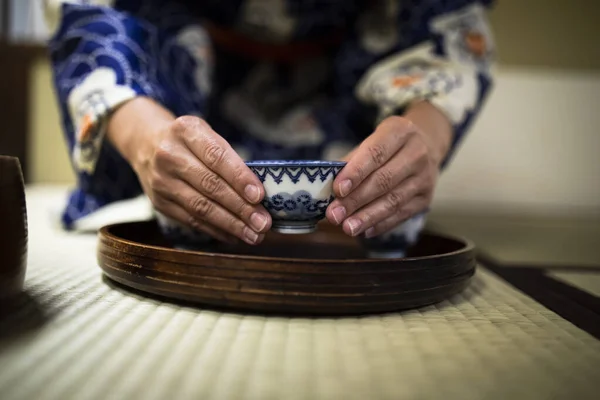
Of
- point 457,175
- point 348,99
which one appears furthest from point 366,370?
point 457,175

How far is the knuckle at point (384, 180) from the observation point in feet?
1.72

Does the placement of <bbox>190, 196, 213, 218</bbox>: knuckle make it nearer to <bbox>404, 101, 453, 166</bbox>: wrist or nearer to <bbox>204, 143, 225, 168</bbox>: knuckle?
<bbox>204, 143, 225, 168</bbox>: knuckle

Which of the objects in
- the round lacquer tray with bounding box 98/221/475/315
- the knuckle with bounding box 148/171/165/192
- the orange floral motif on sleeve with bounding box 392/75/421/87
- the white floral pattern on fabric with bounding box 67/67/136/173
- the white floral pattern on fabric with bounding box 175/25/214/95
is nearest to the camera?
the round lacquer tray with bounding box 98/221/475/315

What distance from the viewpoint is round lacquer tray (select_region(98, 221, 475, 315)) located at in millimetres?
446

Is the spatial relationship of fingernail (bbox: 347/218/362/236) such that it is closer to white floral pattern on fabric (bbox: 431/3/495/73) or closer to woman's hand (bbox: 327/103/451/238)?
woman's hand (bbox: 327/103/451/238)

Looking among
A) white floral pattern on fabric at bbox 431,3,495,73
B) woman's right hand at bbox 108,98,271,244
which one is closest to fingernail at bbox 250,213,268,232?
woman's right hand at bbox 108,98,271,244

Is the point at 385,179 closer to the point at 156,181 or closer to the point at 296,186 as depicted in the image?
the point at 296,186

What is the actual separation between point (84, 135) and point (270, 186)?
0.35 m

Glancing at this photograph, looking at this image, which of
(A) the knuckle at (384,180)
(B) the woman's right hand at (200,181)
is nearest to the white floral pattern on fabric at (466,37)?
(A) the knuckle at (384,180)

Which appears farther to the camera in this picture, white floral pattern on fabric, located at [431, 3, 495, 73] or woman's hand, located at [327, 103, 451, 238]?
white floral pattern on fabric, located at [431, 3, 495, 73]

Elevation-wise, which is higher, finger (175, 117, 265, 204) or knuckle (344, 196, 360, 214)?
finger (175, 117, 265, 204)

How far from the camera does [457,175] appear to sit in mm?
2068

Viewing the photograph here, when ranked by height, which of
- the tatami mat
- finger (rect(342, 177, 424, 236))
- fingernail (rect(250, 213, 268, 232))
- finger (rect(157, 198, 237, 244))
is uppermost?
finger (rect(342, 177, 424, 236))

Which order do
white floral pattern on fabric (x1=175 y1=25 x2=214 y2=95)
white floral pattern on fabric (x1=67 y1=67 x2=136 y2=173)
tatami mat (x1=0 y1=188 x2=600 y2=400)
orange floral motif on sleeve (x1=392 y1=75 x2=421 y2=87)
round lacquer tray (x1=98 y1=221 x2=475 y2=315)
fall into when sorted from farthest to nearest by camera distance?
white floral pattern on fabric (x1=175 y1=25 x2=214 y2=95) → orange floral motif on sleeve (x1=392 y1=75 x2=421 y2=87) → white floral pattern on fabric (x1=67 y1=67 x2=136 y2=173) → round lacquer tray (x1=98 y1=221 x2=475 y2=315) → tatami mat (x1=0 y1=188 x2=600 y2=400)
